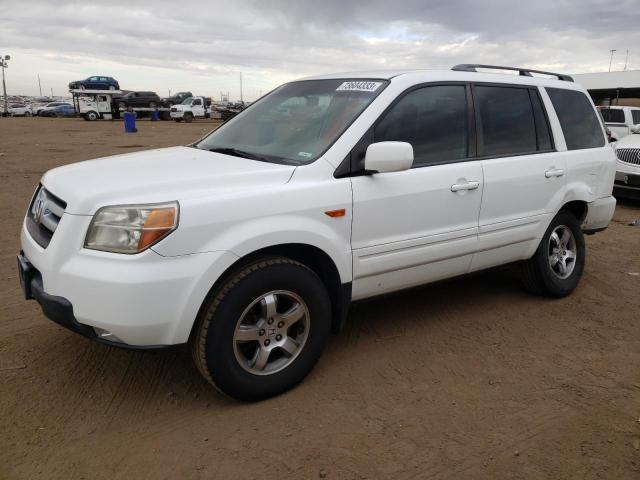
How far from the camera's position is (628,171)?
9445 millimetres

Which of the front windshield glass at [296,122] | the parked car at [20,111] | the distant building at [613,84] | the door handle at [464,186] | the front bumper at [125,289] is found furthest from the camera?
the parked car at [20,111]

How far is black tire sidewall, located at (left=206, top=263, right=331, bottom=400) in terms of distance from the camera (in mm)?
2781

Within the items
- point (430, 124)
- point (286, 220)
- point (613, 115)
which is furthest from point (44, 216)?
point (613, 115)

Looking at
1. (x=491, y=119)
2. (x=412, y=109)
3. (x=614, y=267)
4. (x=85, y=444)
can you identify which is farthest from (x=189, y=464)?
(x=614, y=267)

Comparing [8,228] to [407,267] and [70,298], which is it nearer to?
[70,298]

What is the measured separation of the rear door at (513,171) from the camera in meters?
3.97

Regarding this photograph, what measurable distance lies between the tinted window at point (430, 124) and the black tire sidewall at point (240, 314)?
40.7 inches

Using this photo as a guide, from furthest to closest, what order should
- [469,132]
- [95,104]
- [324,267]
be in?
[95,104] < [469,132] < [324,267]

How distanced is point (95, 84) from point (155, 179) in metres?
46.5

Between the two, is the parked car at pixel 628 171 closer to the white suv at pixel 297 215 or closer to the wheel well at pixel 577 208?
the wheel well at pixel 577 208

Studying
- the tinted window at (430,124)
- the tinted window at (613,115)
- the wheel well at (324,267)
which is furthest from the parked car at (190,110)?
the wheel well at (324,267)

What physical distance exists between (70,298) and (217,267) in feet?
2.38

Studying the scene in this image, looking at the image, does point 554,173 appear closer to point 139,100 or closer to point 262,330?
point 262,330

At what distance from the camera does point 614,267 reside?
19.0 ft
